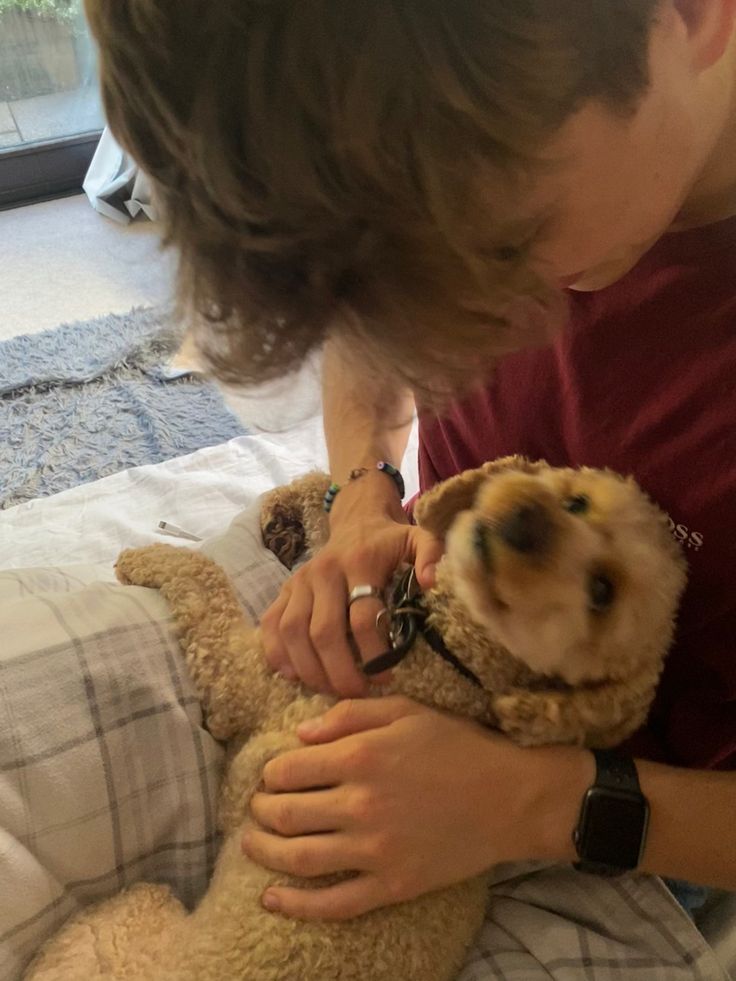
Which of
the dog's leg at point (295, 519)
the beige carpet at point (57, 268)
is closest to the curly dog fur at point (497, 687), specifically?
the dog's leg at point (295, 519)

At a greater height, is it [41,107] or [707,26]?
[707,26]

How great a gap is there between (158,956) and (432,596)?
0.38 m

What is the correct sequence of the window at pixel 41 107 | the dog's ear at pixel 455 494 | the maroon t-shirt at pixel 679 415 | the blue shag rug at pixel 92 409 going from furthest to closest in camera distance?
the window at pixel 41 107, the blue shag rug at pixel 92 409, the dog's ear at pixel 455 494, the maroon t-shirt at pixel 679 415

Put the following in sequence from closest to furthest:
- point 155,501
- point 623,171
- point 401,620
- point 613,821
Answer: point 623,171, point 613,821, point 401,620, point 155,501

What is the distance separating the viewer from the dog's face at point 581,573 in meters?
0.72

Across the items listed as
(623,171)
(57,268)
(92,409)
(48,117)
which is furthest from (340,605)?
(48,117)

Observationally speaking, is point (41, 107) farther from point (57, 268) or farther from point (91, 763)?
point (91, 763)

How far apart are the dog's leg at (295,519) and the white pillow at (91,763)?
0.22 metres

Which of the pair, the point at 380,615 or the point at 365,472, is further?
the point at 365,472

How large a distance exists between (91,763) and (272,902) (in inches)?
7.5

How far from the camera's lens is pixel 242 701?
0.84 metres

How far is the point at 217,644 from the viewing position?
860 millimetres

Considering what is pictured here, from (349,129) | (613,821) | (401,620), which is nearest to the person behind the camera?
(349,129)

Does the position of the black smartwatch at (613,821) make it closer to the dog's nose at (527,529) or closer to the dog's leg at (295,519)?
the dog's nose at (527,529)
